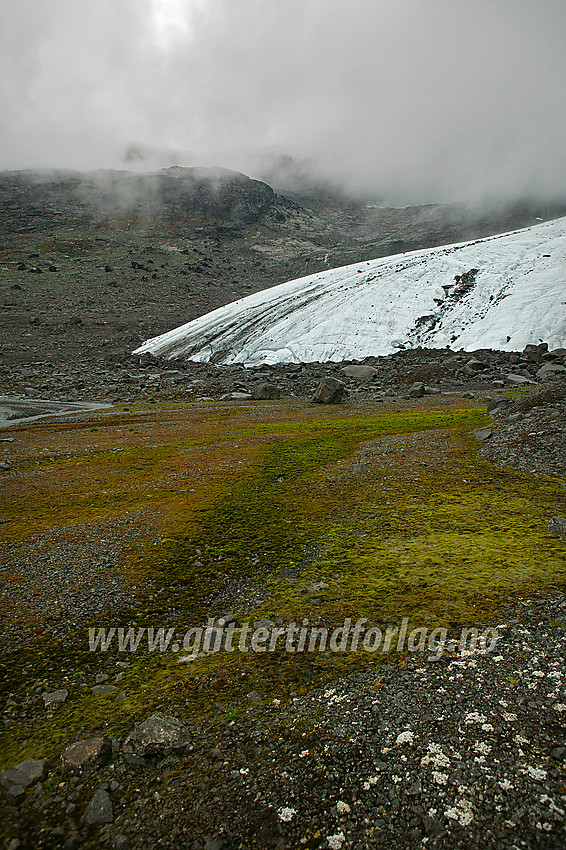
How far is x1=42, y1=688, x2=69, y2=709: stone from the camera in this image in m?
4.43

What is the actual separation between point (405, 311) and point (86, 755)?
45024 mm

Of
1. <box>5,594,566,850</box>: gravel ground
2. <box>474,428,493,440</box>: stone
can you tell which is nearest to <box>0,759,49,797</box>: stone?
<box>5,594,566,850</box>: gravel ground

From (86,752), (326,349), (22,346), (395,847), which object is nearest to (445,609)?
(395,847)

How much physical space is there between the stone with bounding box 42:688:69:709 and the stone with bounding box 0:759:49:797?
69cm

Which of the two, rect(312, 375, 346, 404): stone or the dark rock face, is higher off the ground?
the dark rock face

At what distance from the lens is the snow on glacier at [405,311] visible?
4022cm

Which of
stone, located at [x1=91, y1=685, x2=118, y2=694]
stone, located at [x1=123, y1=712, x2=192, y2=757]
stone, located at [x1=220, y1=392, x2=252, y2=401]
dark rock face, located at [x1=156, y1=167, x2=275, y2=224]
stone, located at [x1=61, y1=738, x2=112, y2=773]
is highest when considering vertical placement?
dark rock face, located at [x1=156, y1=167, x2=275, y2=224]

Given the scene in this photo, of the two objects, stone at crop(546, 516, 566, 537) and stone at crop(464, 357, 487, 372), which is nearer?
stone at crop(546, 516, 566, 537)

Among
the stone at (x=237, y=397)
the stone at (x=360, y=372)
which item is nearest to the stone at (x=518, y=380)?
the stone at (x=360, y=372)

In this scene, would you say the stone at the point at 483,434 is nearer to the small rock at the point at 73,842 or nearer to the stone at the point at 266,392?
the small rock at the point at 73,842

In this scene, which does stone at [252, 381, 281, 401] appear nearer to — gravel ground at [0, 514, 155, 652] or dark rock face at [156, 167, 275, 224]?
gravel ground at [0, 514, 155, 652]

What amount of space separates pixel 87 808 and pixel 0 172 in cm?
20225

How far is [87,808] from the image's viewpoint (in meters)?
3.37

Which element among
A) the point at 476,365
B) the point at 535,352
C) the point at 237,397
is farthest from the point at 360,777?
the point at 535,352
